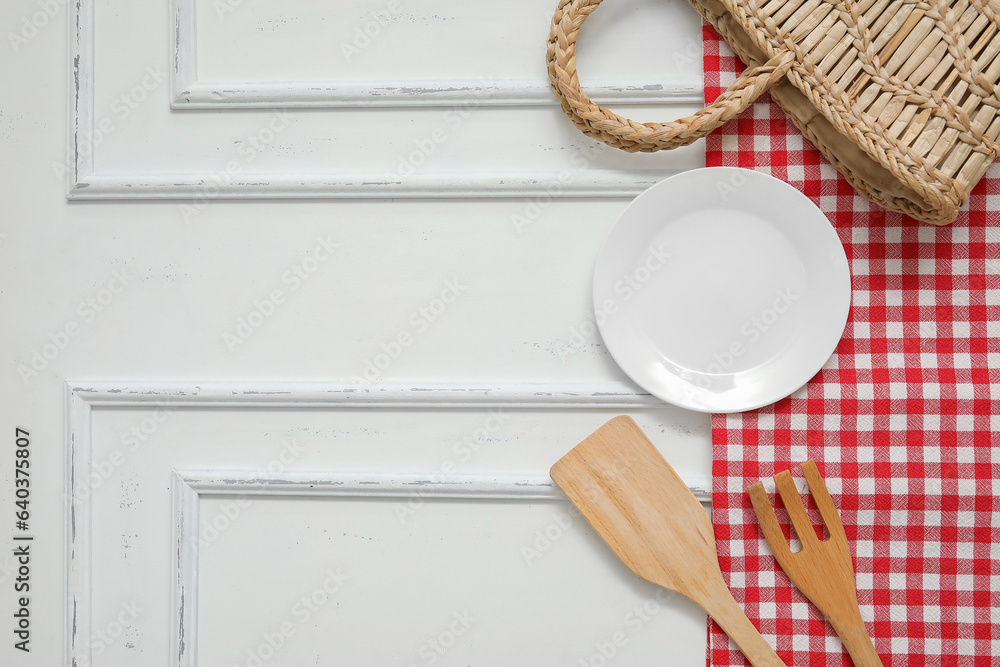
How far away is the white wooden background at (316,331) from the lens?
2.52ft

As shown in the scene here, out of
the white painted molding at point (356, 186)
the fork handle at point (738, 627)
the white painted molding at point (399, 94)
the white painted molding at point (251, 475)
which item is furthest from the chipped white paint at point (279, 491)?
the white painted molding at point (399, 94)

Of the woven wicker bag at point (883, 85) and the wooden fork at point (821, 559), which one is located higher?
the woven wicker bag at point (883, 85)

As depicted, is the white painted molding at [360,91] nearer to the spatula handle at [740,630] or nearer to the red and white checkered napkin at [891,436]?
the red and white checkered napkin at [891,436]

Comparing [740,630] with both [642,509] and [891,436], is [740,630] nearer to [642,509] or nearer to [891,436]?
[642,509]

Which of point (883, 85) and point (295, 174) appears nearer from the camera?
point (883, 85)

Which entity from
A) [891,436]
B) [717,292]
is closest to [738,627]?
[891,436]

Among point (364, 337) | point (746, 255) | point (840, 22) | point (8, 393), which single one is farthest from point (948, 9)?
point (8, 393)

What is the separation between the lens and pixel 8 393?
80 centimetres

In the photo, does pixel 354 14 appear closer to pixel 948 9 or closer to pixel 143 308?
pixel 143 308

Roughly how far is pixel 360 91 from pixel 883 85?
0.64 metres

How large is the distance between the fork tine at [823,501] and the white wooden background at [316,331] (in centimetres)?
13

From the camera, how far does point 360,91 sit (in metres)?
0.77

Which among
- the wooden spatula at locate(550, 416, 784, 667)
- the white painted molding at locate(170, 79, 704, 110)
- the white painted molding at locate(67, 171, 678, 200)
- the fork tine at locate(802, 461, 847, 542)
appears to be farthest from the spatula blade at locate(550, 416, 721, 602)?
the white painted molding at locate(170, 79, 704, 110)

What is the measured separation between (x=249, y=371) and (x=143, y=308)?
17 cm
